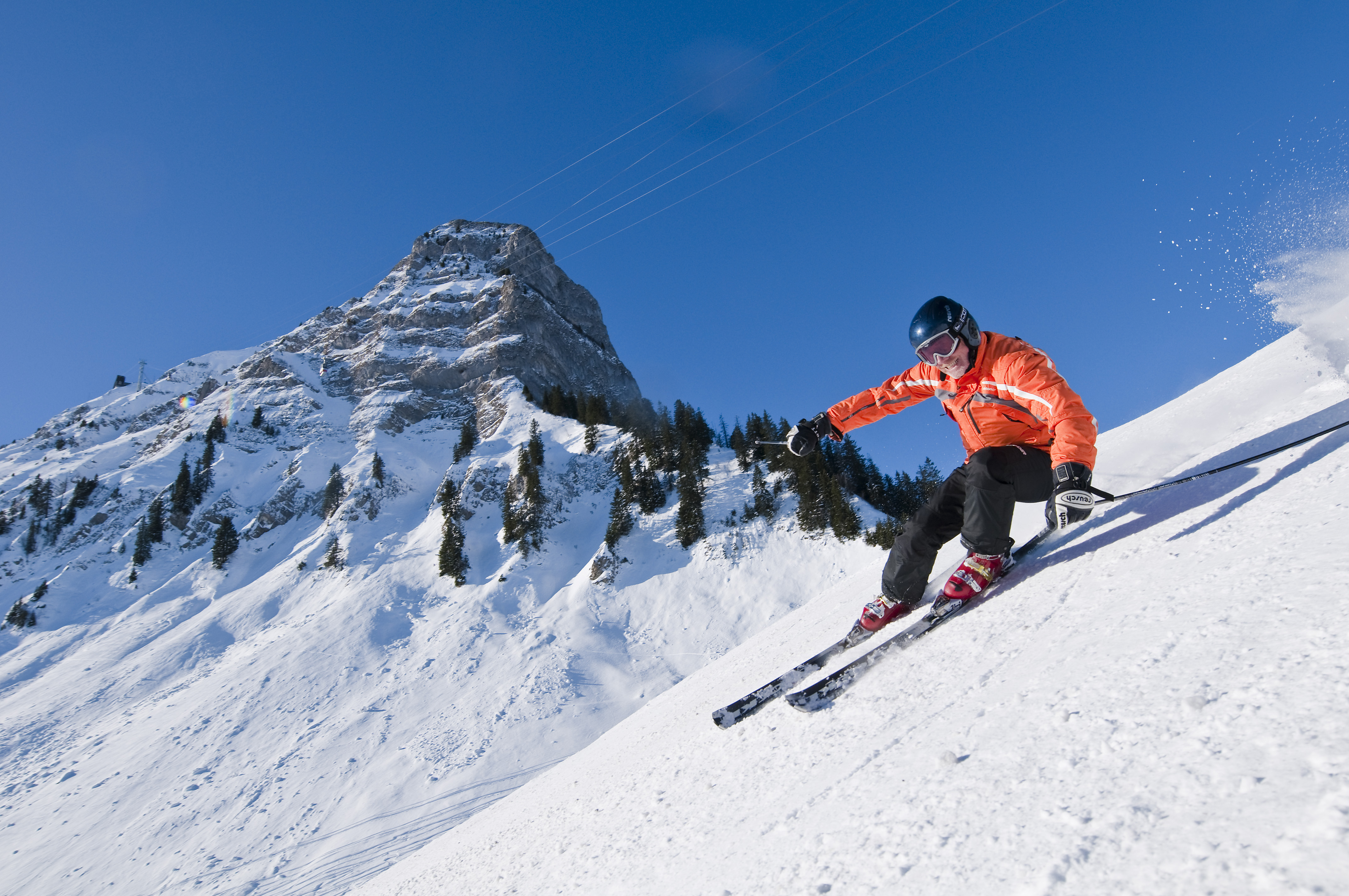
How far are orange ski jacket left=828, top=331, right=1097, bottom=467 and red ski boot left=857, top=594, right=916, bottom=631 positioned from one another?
3.51ft

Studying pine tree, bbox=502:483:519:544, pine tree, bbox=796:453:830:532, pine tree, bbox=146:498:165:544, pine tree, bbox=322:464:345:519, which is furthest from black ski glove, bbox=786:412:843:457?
pine tree, bbox=146:498:165:544

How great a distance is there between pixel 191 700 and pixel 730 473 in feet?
82.0

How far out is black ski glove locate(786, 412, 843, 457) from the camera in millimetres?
4551

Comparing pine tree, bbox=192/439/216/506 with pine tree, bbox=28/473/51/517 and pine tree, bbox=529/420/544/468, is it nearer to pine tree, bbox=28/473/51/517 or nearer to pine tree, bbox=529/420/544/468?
pine tree, bbox=28/473/51/517

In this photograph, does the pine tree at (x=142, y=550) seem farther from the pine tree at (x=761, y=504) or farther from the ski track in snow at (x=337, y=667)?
the pine tree at (x=761, y=504)

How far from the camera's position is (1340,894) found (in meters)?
0.90

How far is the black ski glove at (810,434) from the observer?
4.55m

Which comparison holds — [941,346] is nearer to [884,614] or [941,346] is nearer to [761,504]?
[884,614]

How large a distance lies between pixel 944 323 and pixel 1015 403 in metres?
0.63

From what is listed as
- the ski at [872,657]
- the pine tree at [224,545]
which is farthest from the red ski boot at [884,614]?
the pine tree at [224,545]

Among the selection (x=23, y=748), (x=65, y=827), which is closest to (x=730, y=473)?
(x=65, y=827)

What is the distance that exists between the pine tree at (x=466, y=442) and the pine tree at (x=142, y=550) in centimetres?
1881

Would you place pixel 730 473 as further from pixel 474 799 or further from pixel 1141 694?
pixel 1141 694

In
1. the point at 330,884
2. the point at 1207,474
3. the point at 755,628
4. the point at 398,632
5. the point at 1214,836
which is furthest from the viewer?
the point at 398,632
